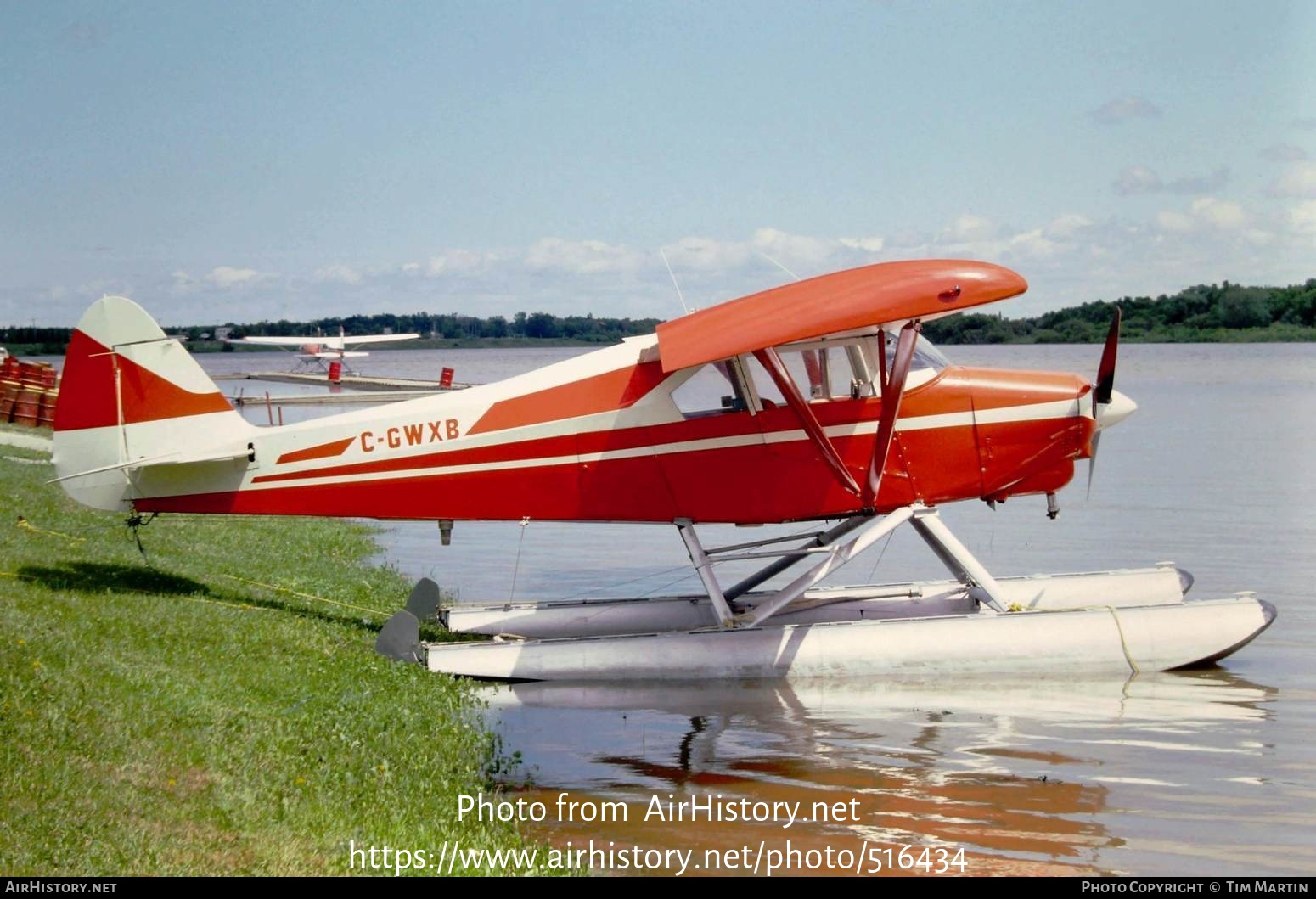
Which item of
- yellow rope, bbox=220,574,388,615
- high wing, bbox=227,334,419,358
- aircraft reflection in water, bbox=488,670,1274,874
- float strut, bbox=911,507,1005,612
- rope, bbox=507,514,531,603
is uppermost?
high wing, bbox=227,334,419,358

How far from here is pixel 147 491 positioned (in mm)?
11328

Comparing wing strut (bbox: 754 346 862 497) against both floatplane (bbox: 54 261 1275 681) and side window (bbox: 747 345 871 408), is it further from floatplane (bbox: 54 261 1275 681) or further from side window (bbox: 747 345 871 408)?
side window (bbox: 747 345 871 408)

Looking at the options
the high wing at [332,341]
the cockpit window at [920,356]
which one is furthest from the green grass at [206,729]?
the high wing at [332,341]

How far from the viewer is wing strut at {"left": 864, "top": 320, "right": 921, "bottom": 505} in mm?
10375

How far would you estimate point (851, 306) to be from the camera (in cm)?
999

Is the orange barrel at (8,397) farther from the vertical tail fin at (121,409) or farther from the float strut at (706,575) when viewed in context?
the float strut at (706,575)

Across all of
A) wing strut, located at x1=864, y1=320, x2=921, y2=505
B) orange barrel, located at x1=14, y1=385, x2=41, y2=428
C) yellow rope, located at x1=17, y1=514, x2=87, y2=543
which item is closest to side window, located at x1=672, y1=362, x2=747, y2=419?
wing strut, located at x1=864, y1=320, x2=921, y2=505

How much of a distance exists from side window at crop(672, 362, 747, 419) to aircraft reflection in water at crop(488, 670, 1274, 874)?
7.40 ft

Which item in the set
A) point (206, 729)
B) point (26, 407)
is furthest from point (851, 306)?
point (26, 407)

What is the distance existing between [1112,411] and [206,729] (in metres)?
7.74

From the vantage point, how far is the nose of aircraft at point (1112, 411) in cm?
1108

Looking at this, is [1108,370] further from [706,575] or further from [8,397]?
[8,397]

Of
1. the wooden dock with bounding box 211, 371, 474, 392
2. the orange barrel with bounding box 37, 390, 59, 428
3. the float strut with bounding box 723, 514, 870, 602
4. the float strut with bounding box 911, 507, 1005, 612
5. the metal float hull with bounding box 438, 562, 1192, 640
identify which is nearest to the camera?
the float strut with bounding box 911, 507, 1005, 612
